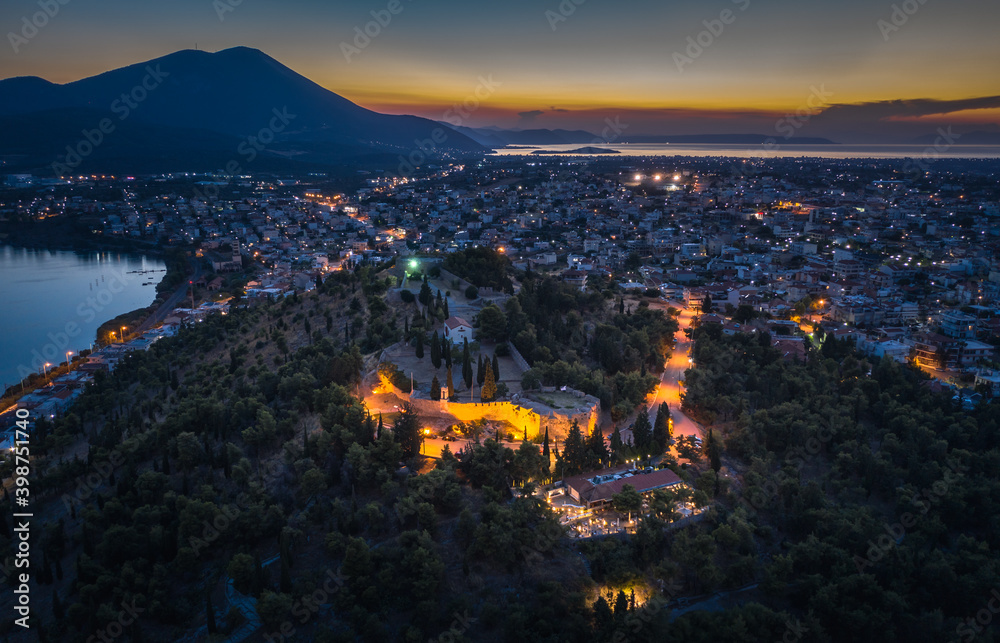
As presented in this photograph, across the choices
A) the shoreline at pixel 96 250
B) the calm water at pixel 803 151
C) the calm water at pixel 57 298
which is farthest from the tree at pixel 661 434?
the calm water at pixel 803 151

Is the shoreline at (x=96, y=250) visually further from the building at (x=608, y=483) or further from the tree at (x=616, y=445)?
the tree at (x=616, y=445)

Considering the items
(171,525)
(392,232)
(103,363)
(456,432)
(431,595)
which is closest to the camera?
(431,595)

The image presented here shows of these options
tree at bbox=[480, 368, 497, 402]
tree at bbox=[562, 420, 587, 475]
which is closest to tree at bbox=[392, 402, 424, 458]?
tree at bbox=[480, 368, 497, 402]

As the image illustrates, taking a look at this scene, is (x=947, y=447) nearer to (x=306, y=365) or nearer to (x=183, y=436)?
(x=306, y=365)

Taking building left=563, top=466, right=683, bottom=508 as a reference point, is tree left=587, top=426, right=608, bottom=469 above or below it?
above

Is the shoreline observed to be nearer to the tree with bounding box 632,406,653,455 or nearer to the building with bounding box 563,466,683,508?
the building with bounding box 563,466,683,508

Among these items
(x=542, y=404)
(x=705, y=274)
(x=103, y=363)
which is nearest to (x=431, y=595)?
(x=542, y=404)
